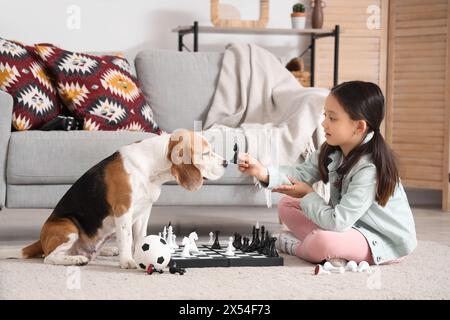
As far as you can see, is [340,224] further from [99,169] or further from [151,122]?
[151,122]

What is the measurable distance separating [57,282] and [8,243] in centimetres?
103

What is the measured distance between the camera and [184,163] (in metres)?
2.24

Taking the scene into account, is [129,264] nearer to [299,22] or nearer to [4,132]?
[4,132]

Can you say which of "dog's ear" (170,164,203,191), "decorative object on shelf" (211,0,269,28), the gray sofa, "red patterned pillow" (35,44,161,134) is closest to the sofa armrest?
the gray sofa

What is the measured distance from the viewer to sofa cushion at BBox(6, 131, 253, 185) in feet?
9.36

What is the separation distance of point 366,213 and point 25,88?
1.60 metres

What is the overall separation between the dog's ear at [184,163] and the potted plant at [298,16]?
2547 mm

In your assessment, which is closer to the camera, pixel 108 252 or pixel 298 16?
pixel 108 252

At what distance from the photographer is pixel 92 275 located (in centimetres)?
214

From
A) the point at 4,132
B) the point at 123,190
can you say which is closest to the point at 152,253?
the point at 123,190

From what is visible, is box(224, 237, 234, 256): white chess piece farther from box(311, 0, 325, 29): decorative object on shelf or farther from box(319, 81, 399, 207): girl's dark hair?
box(311, 0, 325, 29): decorative object on shelf

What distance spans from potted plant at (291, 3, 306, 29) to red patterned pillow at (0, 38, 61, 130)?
1875mm

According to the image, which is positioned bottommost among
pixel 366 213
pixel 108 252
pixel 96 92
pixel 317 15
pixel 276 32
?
pixel 108 252
